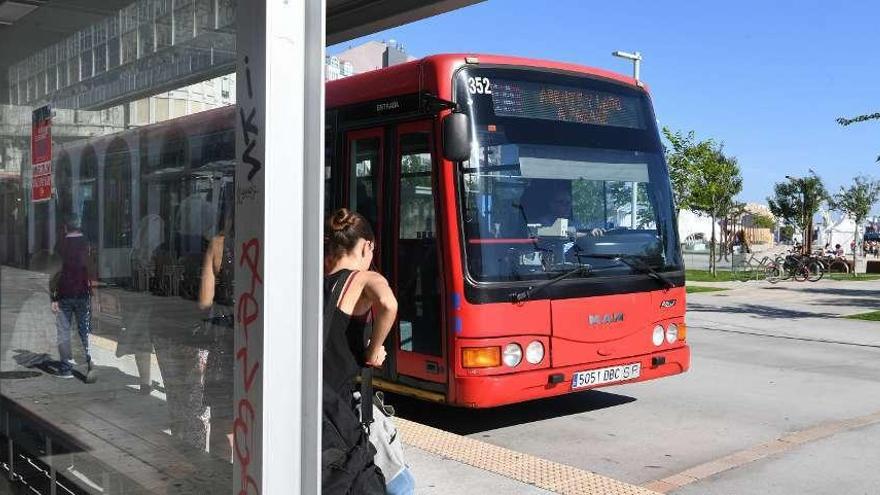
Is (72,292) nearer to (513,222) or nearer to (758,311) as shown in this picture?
(513,222)

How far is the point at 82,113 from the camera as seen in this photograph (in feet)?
11.6

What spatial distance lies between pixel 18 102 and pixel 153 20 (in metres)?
1.51

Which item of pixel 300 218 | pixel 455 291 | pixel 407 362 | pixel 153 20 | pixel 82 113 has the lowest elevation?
pixel 407 362

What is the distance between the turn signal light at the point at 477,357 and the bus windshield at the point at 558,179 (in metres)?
0.52

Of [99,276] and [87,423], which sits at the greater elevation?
[99,276]

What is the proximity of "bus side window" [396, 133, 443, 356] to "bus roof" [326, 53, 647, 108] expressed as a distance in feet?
1.39

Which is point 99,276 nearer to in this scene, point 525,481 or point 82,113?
point 82,113

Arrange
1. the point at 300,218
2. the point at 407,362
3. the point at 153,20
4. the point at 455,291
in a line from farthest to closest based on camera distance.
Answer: the point at 407,362, the point at 455,291, the point at 153,20, the point at 300,218

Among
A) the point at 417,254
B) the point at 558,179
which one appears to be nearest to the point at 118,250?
the point at 417,254

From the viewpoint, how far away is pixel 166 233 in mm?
2904

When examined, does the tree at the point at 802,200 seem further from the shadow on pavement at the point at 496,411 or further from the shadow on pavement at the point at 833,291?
the shadow on pavement at the point at 496,411

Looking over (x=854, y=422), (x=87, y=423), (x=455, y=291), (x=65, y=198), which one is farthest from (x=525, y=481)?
(x=854, y=422)

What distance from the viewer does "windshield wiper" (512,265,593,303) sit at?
659 centimetres

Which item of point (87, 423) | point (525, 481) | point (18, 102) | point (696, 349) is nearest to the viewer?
point (87, 423)
